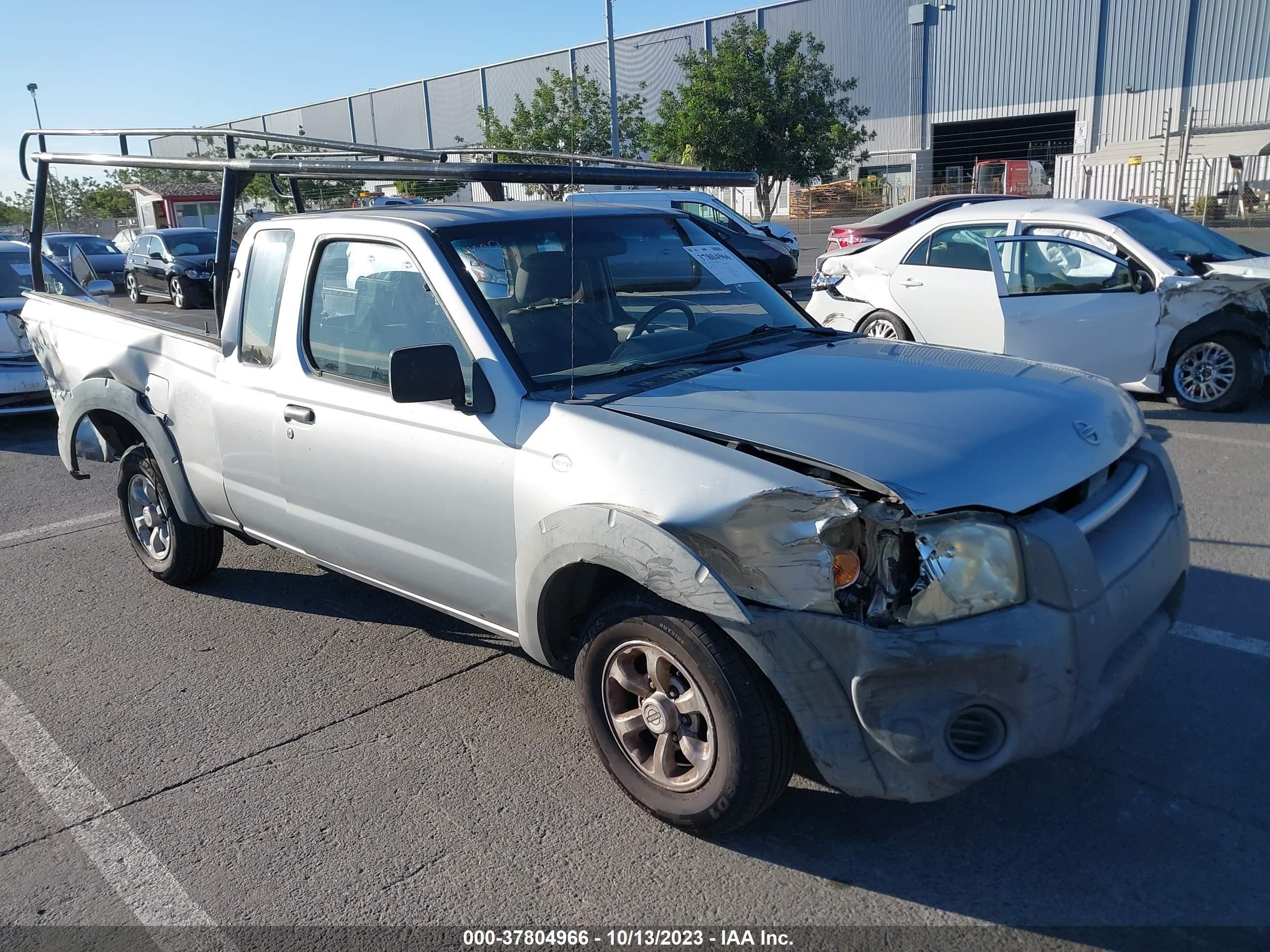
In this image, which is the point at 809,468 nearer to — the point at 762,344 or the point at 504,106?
the point at 762,344

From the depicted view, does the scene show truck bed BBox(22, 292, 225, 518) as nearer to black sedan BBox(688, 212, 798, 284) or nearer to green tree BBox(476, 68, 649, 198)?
black sedan BBox(688, 212, 798, 284)

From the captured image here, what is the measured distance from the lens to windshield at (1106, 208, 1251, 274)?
8211 mm

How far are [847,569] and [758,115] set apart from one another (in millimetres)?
29882

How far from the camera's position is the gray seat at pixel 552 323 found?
3688mm

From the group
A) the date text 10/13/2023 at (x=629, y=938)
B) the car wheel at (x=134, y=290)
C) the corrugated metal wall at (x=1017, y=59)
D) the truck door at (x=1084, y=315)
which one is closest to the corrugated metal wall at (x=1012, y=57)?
the corrugated metal wall at (x=1017, y=59)

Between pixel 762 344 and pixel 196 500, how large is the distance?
2863 millimetres

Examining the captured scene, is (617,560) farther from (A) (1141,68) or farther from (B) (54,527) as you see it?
(A) (1141,68)

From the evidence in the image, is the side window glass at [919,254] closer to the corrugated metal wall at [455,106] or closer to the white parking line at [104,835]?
the white parking line at [104,835]

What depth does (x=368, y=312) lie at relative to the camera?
4.13 metres

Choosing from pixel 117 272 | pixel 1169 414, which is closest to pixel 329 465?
pixel 1169 414

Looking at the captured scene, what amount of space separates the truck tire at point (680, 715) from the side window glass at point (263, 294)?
2110mm

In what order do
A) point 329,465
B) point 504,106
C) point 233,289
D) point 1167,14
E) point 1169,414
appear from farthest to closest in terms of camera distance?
point 504,106 → point 1167,14 → point 1169,414 → point 233,289 → point 329,465

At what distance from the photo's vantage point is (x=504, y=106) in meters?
52.9

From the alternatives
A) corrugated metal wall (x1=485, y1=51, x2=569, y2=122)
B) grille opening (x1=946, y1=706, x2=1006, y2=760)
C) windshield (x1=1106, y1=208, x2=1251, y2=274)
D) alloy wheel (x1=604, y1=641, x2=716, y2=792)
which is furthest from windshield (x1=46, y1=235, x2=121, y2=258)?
corrugated metal wall (x1=485, y1=51, x2=569, y2=122)
